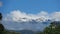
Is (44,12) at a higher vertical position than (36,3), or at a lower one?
lower

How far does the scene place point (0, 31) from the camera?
2.01m

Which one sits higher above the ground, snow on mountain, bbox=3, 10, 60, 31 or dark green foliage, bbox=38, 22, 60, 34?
→ snow on mountain, bbox=3, 10, 60, 31

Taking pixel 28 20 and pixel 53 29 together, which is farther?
pixel 28 20

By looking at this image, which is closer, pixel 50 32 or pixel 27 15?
pixel 50 32

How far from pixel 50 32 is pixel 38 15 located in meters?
0.32

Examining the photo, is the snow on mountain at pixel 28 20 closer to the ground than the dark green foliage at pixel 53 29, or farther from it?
farther from it

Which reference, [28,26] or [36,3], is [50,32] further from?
[36,3]

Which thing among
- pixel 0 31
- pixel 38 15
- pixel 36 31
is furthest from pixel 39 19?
pixel 0 31

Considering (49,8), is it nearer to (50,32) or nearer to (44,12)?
(44,12)

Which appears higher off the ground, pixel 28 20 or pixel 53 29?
pixel 28 20

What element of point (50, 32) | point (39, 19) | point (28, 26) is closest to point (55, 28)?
point (50, 32)

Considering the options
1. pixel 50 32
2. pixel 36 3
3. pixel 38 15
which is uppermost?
pixel 36 3

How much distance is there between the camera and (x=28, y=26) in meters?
2.04

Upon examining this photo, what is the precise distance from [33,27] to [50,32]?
0.27 metres
